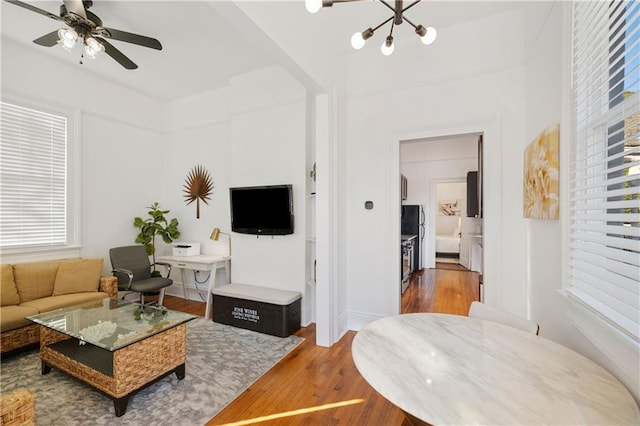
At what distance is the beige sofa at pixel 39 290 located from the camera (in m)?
2.59

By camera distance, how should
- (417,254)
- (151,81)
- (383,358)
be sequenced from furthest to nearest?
(417,254)
(151,81)
(383,358)

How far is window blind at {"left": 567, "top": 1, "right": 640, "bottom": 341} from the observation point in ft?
3.39

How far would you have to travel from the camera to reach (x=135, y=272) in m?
3.92

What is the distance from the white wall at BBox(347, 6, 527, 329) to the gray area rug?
4.09 feet

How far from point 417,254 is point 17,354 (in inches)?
247

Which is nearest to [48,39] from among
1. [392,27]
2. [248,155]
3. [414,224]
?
[248,155]

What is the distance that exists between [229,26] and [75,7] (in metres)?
1.23

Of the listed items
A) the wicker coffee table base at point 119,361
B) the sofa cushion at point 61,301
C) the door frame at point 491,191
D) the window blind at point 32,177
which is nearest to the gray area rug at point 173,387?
the wicker coffee table base at point 119,361

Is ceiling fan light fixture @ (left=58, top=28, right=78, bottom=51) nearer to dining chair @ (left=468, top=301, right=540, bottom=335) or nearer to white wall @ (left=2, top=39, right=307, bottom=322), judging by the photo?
white wall @ (left=2, top=39, right=307, bottom=322)

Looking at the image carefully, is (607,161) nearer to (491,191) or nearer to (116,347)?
(491,191)

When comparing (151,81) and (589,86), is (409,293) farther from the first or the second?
(151,81)

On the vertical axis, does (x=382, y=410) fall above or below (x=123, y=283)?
below

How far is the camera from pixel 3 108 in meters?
3.15

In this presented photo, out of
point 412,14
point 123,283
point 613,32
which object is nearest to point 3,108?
point 123,283
